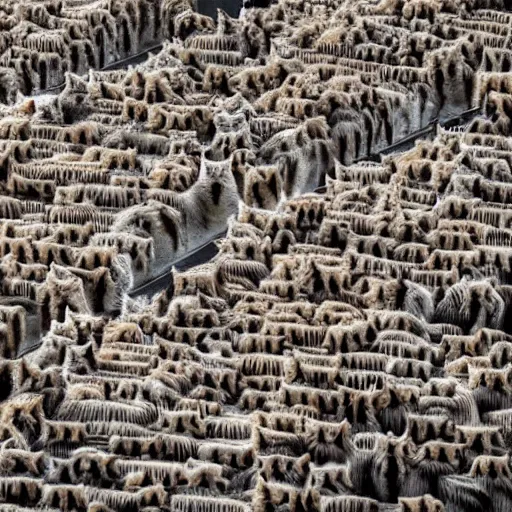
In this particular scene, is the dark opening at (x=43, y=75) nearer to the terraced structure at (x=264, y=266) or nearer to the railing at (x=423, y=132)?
the terraced structure at (x=264, y=266)

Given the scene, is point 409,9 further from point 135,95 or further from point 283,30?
point 135,95

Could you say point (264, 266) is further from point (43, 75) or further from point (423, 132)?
point (43, 75)

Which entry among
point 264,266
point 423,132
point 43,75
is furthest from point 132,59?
point 264,266

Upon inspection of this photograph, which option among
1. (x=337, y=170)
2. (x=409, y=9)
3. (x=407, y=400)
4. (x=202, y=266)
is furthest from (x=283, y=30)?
(x=407, y=400)

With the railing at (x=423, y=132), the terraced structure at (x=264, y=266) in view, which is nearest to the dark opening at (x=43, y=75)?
the terraced structure at (x=264, y=266)

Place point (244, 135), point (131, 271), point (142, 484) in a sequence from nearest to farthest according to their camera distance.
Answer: point (142, 484) → point (131, 271) → point (244, 135)

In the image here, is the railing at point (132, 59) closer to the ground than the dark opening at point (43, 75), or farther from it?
closer to the ground

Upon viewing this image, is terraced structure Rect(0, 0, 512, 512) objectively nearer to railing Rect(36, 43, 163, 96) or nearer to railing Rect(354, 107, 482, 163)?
railing Rect(354, 107, 482, 163)

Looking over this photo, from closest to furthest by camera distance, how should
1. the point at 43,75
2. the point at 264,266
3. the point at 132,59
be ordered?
the point at 264,266
the point at 43,75
the point at 132,59
